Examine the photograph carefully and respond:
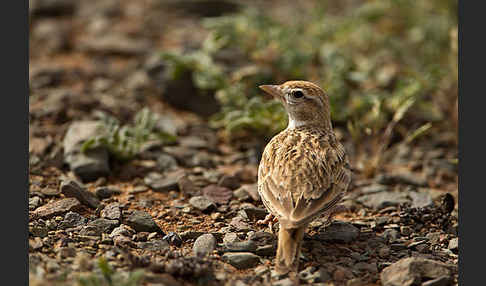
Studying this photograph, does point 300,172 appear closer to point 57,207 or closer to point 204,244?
point 204,244

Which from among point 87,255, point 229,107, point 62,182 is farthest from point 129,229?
point 229,107

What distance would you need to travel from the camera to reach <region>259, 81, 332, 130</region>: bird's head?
6.97 metres

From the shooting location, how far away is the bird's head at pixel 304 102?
6969 mm

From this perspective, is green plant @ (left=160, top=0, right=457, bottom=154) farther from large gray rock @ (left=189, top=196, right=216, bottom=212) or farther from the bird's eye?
large gray rock @ (left=189, top=196, right=216, bottom=212)

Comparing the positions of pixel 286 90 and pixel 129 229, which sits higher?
pixel 286 90

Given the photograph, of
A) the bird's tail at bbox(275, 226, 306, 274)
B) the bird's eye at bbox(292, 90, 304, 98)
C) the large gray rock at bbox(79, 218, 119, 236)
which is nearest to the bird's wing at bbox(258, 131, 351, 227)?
the bird's tail at bbox(275, 226, 306, 274)

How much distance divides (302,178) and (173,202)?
1918mm

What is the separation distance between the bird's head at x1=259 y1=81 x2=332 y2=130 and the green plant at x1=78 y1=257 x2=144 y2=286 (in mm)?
2862

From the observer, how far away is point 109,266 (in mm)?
5074

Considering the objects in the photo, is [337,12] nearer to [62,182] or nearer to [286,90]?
[286,90]

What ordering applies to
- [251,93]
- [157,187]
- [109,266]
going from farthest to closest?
1. [251,93]
2. [157,187]
3. [109,266]

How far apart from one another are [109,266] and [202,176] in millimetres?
2926

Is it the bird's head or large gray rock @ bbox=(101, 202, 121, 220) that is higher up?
the bird's head

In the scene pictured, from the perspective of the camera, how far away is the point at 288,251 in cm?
520
